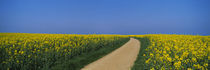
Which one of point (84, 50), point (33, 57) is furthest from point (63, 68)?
point (84, 50)

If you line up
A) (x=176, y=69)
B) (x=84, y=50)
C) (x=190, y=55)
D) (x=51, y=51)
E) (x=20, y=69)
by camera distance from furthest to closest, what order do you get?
1. (x=84, y=50)
2. (x=51, y=51)
3. (x=20, y=69)
4. (x=190, y=55)
5. (x=176, y=69)

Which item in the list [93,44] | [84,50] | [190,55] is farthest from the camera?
[93,44]

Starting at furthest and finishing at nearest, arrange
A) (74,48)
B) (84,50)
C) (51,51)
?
(84,50), (74,48), (51,51)

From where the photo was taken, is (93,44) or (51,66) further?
(93,44)

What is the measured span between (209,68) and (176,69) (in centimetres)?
162

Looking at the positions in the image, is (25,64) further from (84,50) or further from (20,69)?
(84,50)

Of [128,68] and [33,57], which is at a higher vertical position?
[33,57]

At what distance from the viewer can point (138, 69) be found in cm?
1023

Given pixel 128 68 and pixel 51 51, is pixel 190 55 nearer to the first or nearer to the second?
pixel 128 68

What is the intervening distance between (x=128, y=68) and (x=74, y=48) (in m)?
7.64

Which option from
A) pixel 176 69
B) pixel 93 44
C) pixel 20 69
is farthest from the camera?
pixel 93 44

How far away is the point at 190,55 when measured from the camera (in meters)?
8.48

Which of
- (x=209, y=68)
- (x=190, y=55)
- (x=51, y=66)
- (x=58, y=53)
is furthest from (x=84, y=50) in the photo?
(x=209, y=68)

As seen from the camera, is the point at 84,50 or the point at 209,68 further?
the point at 84,50
